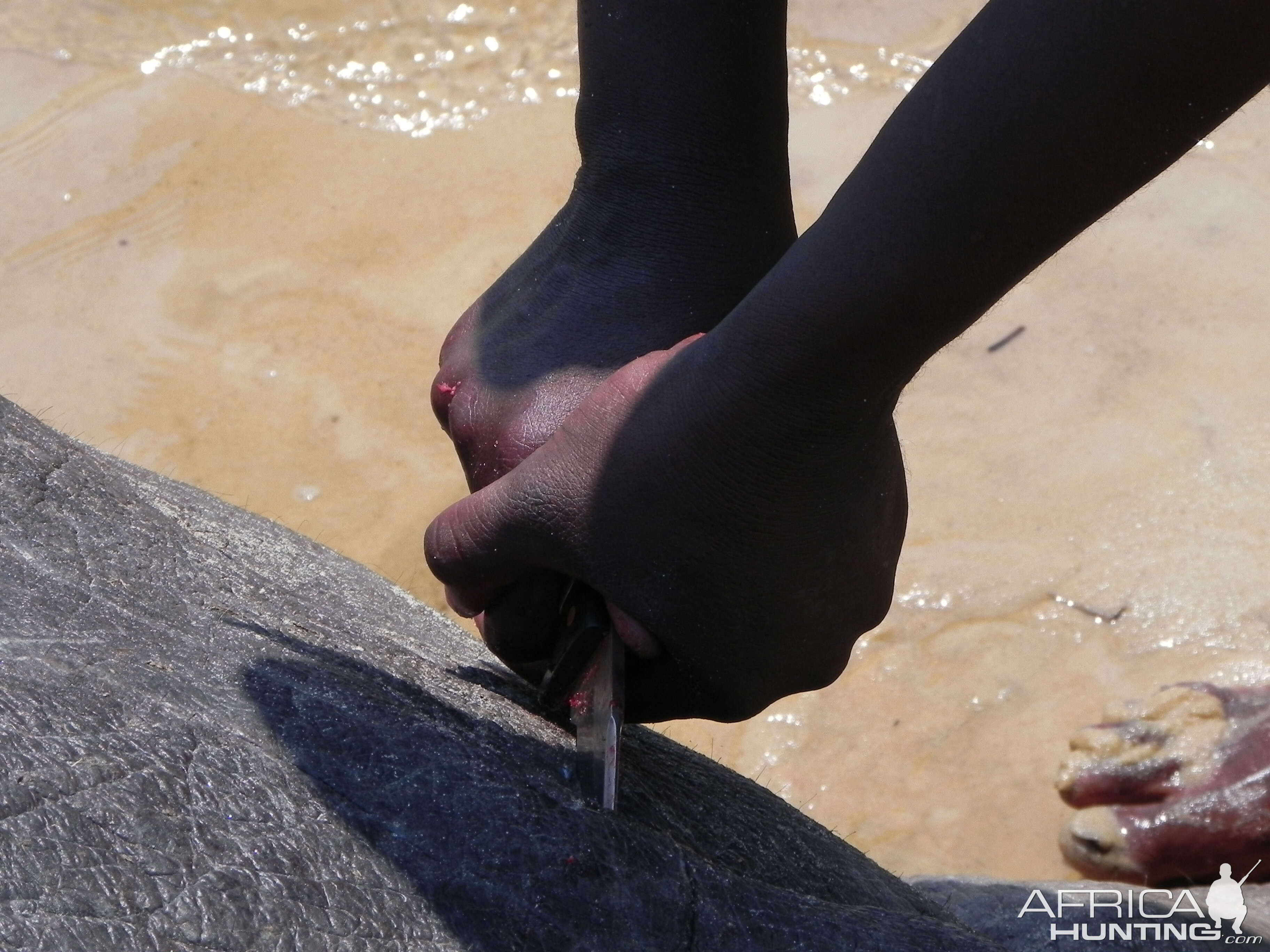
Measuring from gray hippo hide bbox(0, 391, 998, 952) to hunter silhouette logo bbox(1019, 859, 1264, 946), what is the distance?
0.37 meters

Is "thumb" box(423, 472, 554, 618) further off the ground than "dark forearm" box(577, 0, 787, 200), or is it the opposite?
"dark forearm" box(577, 0, 787, 200)

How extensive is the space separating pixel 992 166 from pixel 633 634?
25.8 inches

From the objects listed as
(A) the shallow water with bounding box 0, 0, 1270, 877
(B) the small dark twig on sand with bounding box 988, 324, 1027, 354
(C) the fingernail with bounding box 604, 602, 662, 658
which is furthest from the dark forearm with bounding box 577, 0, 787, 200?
(B) the small dark twig on sand with bounding box 988, 324, 1027, 354

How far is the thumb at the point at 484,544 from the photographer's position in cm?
149

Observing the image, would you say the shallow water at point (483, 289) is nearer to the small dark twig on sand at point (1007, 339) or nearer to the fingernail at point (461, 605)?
the small dark twig on sand at point (1007, 339)

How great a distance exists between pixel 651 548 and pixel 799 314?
32 cm

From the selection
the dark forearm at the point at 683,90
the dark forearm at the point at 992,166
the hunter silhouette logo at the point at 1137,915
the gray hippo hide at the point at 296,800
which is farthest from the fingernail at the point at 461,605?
the hunter silhouette logo at the point at 1137,915

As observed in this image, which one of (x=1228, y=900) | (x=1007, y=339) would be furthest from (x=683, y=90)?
(x=1007, y=339)

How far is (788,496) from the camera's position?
1.39 m

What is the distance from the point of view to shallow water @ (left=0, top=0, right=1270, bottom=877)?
2.92 metres

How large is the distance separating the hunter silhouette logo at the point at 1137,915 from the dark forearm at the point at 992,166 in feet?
3.87

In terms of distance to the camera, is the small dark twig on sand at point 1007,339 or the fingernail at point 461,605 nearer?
the fingernail at point 461,605

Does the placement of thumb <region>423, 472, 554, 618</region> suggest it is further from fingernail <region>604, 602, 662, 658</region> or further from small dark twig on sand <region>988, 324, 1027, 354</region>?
small dark twig on sand <region>988, 324, 1027, 354</region>

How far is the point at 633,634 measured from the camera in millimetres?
1458
